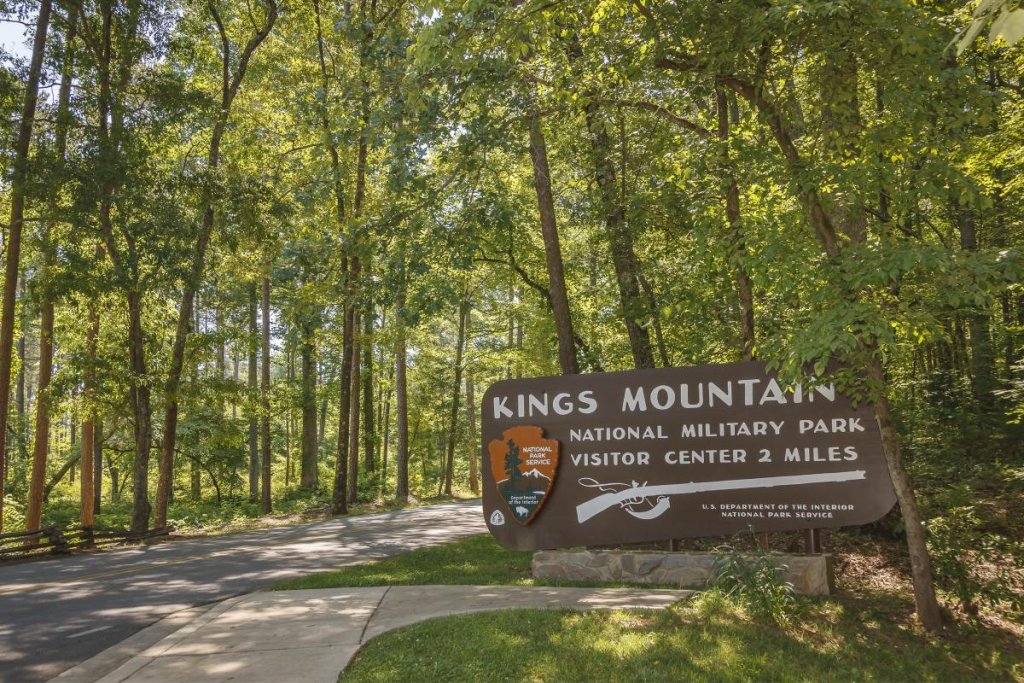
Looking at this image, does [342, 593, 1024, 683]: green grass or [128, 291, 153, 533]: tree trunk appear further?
[128, 291, 153, 533]: tree trunk

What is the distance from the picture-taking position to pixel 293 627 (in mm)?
7191

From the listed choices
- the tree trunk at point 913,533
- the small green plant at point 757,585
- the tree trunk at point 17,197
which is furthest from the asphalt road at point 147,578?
the tree trunk at point 913,533

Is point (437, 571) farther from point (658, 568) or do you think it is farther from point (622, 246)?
point (622, 246)

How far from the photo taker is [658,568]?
8711 mm

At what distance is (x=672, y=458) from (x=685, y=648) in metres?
3.16

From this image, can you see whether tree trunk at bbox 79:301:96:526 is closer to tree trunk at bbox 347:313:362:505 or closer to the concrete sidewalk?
tree trunk at bbox 347:313:362:505

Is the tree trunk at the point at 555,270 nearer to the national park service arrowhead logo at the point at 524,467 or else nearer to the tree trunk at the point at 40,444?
the national park service arrowhead logo at the point at 524,467

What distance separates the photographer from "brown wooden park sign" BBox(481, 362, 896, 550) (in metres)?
8.07

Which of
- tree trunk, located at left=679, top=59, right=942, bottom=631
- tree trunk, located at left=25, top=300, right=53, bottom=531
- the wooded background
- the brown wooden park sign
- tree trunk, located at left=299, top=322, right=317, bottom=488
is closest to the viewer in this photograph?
the wooded background

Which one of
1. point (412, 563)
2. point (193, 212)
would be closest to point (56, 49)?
point (193, 212)

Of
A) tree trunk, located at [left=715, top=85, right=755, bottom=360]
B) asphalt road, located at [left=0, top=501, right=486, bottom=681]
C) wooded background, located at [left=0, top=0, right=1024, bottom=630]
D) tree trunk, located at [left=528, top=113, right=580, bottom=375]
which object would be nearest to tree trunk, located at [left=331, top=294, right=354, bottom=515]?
wooded background, located at [left=0, top=0, right=1024, bottom=630]

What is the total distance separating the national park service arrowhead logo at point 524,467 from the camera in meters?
9.40

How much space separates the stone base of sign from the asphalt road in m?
3.82

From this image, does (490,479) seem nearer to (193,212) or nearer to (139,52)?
(193,212)
